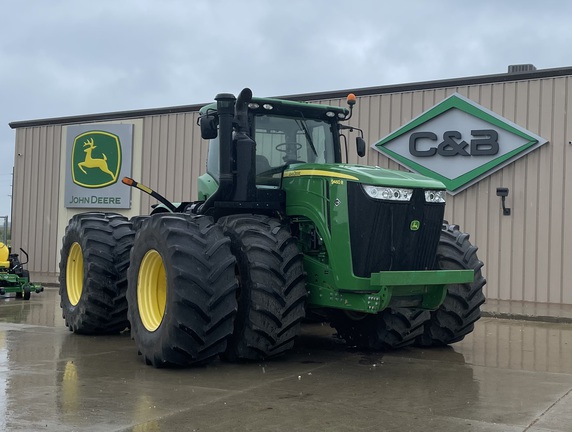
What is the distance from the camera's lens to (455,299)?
8.82m

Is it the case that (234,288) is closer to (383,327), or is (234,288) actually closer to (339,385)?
(339,385)

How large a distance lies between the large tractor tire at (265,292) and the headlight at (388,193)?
3.04ft

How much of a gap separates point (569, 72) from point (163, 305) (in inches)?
397

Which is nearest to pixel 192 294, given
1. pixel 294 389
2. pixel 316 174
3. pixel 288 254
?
pixel 288 254

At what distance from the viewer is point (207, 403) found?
236 inches

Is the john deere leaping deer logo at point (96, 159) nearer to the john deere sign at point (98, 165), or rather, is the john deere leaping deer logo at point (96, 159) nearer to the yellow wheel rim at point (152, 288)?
the john deere sign at point (98, 165)

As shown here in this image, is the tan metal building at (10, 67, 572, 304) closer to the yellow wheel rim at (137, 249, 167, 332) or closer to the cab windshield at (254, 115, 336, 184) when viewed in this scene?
the cab windshield at (254, 115, 336, 184)

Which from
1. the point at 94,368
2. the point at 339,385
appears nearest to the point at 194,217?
the point at 94,368

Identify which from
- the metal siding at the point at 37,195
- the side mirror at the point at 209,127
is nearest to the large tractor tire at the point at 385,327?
the side mirror at the point at 209,127

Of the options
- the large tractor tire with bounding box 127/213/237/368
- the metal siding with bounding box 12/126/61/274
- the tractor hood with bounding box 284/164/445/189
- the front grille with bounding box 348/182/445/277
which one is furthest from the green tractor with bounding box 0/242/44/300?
the front grille with bounding box 348/182/445/277

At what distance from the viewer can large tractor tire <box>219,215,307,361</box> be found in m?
7.32

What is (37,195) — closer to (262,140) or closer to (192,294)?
(262,140)

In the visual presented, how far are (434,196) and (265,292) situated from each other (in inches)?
81.2

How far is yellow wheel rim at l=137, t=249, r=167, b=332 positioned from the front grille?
2.16 meters
